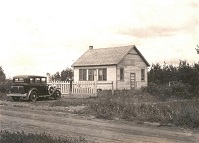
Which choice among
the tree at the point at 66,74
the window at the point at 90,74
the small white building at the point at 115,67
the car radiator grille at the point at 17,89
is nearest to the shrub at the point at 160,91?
the small white building at the point at 115,67

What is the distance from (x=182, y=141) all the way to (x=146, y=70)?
3053cm

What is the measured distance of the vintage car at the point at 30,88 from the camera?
73.9ft

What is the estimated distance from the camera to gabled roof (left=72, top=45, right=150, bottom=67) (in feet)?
119

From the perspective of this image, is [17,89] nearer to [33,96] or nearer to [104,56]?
[33,96]

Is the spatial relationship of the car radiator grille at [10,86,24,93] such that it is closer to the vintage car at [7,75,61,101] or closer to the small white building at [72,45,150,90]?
the vintage car at [7,75,61,101]

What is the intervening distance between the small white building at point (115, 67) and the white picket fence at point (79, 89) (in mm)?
8769

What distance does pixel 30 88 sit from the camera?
22.8m

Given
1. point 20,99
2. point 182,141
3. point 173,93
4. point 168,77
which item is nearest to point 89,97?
point 20,99

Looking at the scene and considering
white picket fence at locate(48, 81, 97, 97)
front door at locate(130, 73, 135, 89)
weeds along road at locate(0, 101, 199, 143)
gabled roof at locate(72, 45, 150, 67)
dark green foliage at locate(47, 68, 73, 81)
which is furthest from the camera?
dark green foliage at locate(47, 68, 73, 81)

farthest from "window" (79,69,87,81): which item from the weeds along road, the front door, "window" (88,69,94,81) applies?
the weeds along road

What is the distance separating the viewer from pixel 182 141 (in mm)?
8875

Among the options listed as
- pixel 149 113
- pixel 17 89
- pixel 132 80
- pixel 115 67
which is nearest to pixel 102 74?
pixel 115 67

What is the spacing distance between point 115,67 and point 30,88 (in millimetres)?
14282

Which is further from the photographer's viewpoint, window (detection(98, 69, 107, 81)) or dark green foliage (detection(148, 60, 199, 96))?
window (detection(98, 69, 107, 81))
